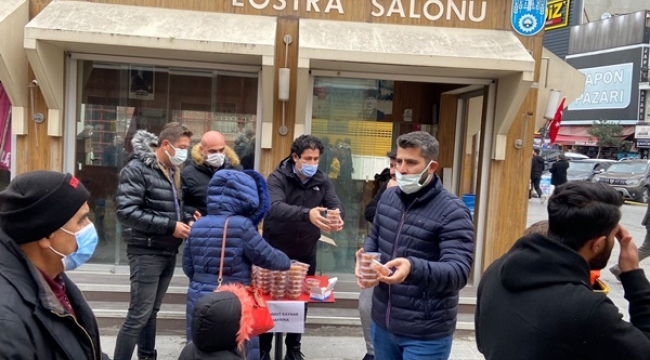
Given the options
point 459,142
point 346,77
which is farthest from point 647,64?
point 346,77

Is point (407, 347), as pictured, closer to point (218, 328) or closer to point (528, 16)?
point (218, 328)

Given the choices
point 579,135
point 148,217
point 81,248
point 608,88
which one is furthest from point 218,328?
point 579,135

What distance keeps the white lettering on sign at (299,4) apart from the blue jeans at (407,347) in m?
3.78

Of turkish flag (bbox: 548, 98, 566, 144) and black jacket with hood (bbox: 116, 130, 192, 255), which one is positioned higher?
turkish flag (bbox: 548, 98, 566, 144)

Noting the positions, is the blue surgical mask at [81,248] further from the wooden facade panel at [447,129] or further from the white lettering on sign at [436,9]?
the wooden facade panel at [447,129]

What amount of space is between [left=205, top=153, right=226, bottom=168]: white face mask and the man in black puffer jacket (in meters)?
0.30

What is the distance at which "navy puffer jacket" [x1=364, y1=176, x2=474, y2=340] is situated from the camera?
280cm

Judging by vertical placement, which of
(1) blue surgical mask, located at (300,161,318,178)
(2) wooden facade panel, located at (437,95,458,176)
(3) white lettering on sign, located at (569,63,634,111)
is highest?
(3) white lettering on sign, located at (569,63,634,111)

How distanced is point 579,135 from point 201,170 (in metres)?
42.2

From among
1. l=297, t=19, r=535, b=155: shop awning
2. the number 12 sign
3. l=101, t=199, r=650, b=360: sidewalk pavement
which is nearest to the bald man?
l=297, t=19, r=535, b=155: shop awning

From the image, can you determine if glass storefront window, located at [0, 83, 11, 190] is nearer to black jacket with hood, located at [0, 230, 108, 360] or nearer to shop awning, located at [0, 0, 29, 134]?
shop awning, located at [0, 0, 29, 134]

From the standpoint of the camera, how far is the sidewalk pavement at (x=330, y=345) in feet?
16.3

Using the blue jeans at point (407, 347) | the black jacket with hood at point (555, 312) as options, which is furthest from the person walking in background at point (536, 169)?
the black jacket with hood at point (555, 312)

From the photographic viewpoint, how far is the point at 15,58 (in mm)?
5406
